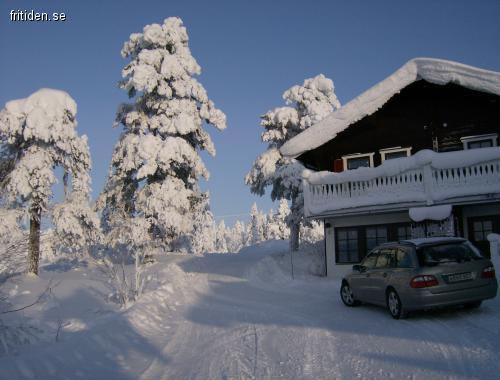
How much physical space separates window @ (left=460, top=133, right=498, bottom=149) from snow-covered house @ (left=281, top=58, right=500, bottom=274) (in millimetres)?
37

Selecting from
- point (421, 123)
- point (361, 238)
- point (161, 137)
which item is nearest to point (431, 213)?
point (361, 238)

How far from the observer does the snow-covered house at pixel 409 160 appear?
16219 mm

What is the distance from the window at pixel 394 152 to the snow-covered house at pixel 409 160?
44 mm

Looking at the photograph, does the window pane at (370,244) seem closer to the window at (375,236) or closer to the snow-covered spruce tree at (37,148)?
the window at (375,236)

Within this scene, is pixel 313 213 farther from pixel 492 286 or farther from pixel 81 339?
pixel 81 339

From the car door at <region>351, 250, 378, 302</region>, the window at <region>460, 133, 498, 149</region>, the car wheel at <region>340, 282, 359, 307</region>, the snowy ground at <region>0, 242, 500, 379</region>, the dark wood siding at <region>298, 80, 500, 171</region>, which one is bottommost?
the snowy ground at <region>0, 242, 500, 379</region>

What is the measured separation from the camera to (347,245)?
1975cm

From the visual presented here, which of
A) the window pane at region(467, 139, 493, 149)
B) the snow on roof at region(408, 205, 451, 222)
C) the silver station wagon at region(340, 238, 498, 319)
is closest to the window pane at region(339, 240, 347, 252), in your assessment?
the snow on roof at region(408, 205, 451, 222)

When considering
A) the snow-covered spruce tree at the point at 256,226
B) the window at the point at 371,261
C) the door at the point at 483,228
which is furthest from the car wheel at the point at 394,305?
the snow-covered spruce tree at the point at 256,226

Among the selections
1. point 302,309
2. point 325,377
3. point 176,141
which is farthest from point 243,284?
point 325,377

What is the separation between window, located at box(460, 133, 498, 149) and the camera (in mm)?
18281

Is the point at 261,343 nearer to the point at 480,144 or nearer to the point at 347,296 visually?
the point at 347,296

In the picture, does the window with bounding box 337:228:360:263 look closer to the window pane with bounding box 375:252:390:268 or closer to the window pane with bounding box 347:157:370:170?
the window pane with bounding box 347:157:370:170

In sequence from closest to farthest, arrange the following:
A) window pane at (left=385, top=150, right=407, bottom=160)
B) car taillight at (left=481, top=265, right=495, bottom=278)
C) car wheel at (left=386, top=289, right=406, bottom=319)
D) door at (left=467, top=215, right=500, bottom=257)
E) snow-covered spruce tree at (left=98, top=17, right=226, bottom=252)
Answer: car taillight at (left=481, top=265, right=495, bottom=278) → car wheel at (left=386, top=289, right=406, bottom=319) → door at (left=467, top=215, right=500, bottom=257) → window pane at (left=385, top=150, right=407, bottom=160) → snow-covered spruce tree at (left=98, top=17, right=226, bottom=252)
